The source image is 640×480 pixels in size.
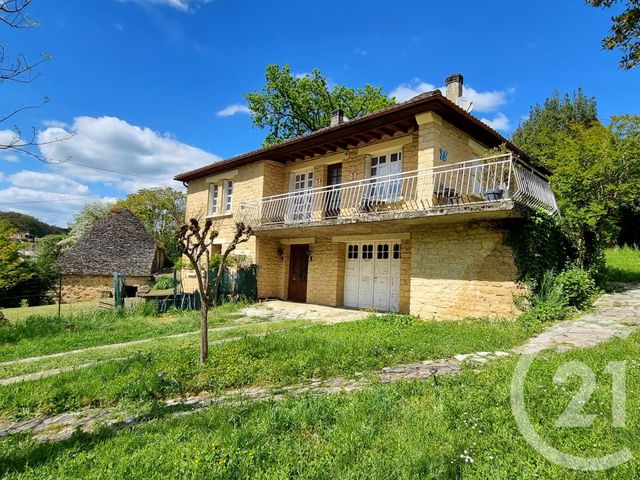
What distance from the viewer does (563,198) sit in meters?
10.3

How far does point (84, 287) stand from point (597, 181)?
23.6m

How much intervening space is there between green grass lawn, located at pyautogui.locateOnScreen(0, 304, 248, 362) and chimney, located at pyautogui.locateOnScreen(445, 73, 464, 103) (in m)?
9.58

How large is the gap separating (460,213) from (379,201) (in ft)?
10.6

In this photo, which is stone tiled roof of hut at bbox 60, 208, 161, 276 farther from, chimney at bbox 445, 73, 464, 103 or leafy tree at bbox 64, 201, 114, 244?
chimney at bbox 445, 73, 464, 103

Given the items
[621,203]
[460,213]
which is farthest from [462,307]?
[621,203]

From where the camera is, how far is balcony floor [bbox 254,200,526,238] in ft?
25.1

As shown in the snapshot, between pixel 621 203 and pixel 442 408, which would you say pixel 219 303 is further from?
pixel 621 203

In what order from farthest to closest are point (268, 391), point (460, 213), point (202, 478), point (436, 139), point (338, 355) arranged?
1. point (436, 139)
2. point (460, 213)
3. point (338, 355)
4. point (268, 391)
5. point (202, 478)

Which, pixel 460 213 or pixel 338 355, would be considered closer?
pixel 338 355

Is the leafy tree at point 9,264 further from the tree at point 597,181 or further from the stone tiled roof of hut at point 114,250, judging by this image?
the tree at point 597,181

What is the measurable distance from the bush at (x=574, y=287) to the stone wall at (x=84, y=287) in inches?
771

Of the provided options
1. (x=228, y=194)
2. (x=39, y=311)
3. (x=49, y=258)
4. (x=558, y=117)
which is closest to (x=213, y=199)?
(x=228, y=194)

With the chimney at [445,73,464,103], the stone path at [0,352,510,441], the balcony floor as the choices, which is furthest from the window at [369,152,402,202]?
the stone path at [0,352,510,441]

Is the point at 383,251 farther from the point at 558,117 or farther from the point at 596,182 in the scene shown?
the point at 558,117
